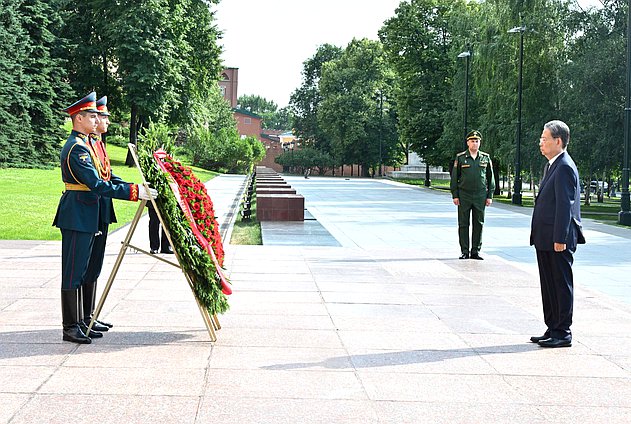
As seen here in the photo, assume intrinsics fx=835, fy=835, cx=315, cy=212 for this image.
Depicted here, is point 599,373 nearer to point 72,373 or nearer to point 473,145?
point 72,373

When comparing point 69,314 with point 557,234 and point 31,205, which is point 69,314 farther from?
point 31,205

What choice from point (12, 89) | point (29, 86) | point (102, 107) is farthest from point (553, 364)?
point (29, 86)

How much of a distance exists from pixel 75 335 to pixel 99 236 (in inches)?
33.9

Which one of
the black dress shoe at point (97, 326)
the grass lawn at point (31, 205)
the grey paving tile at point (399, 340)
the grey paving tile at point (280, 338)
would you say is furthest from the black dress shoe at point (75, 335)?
the grass lawn at point (31, 205)

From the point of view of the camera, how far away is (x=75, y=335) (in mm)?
6809

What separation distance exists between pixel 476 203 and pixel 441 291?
3.52m

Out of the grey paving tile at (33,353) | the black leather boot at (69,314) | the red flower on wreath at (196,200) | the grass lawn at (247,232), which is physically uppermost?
the red flower on wreath at (196,200)

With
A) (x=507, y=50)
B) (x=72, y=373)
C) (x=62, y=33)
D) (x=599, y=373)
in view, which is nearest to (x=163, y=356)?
(x=72, y=373)

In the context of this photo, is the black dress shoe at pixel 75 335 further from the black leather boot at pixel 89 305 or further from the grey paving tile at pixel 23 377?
the grey paving tile at pixel 23 377

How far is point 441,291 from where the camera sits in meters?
10.1

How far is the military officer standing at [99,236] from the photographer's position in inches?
276

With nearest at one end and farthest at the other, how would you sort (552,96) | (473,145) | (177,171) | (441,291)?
(177,171) → (441,291) → (473,145) → (552,96)

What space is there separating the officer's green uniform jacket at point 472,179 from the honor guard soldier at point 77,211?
7593 millimetres

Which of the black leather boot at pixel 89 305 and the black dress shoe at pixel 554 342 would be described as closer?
the black dress shoe at pixel 554 342
